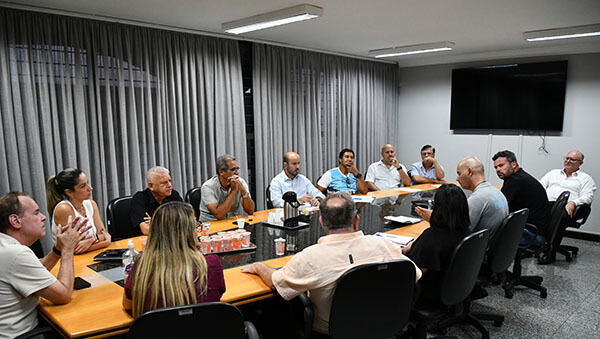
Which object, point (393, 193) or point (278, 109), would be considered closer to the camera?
point (393, 193)

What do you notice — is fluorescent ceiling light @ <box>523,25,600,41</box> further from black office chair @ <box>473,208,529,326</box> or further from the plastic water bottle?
the plastic water bottle

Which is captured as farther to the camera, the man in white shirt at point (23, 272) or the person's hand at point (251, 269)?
the person's hand at point (251, 269)

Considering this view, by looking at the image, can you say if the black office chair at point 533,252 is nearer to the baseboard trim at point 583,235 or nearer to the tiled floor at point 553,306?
the tiled floor at point 553,306

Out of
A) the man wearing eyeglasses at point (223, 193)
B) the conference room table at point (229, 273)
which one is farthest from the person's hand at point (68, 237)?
the man wearing eyeglasses at point (223, 193)

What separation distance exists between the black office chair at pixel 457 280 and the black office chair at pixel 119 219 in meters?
2.32

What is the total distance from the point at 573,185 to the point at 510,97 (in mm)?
1831

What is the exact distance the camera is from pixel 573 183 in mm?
5297

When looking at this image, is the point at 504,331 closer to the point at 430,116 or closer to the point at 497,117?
the point at 497,117

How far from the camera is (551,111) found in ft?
20.1

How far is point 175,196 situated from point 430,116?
5365 mm

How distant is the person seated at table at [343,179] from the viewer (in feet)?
17.1

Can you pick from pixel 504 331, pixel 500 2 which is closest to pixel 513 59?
pixel 500 2

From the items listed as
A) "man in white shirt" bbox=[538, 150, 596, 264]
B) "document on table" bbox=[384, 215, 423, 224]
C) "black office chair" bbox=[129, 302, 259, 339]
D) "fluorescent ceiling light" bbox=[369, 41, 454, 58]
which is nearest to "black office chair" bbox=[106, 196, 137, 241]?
"black office chair" bbox=[129, 302, 259, 339]

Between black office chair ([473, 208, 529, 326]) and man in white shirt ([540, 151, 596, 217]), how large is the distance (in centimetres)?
240
